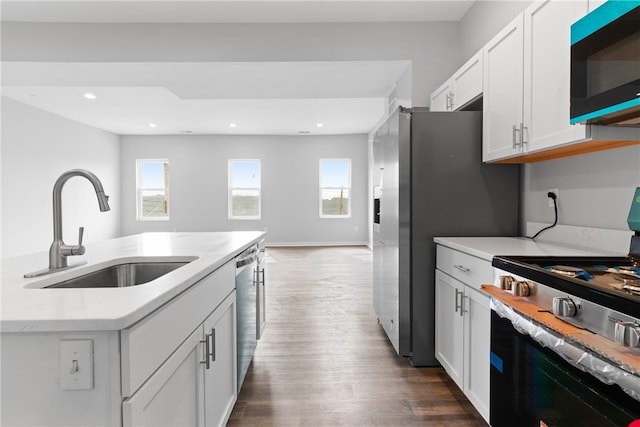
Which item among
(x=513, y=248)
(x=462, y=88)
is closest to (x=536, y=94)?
(x=513, y=248)

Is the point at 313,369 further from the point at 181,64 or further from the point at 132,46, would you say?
the point at 132,46

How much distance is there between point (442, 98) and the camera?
3.02 meters

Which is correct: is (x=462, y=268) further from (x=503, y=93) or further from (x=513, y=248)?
(x=503, y=93)

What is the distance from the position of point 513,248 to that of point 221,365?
156cm

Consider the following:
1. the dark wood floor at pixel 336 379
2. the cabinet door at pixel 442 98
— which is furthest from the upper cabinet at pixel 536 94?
the dark wood floor at pixel 336 379

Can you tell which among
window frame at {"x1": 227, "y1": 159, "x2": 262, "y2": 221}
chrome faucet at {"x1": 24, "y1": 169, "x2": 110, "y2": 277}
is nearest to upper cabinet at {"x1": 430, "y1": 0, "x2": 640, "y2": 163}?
chrome faucet at {"x1": 24, "y1": 169, "x2": 110, "y2": 277}

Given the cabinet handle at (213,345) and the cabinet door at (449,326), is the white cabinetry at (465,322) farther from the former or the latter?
the cabinet handle at (213,345)

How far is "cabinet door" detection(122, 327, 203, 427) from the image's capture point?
31.9 inches

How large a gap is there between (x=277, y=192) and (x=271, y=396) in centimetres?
722

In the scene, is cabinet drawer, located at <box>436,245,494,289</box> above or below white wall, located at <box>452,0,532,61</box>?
below

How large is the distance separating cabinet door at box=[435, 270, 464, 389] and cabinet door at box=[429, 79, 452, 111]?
150 centimetres

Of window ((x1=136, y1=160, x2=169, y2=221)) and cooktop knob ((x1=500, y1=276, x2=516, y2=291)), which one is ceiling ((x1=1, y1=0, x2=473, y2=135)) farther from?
window ((x1=136, y1=160, x2=169, y2=221))

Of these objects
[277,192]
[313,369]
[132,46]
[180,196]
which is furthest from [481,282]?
[180,196]

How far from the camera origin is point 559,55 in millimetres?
1568
